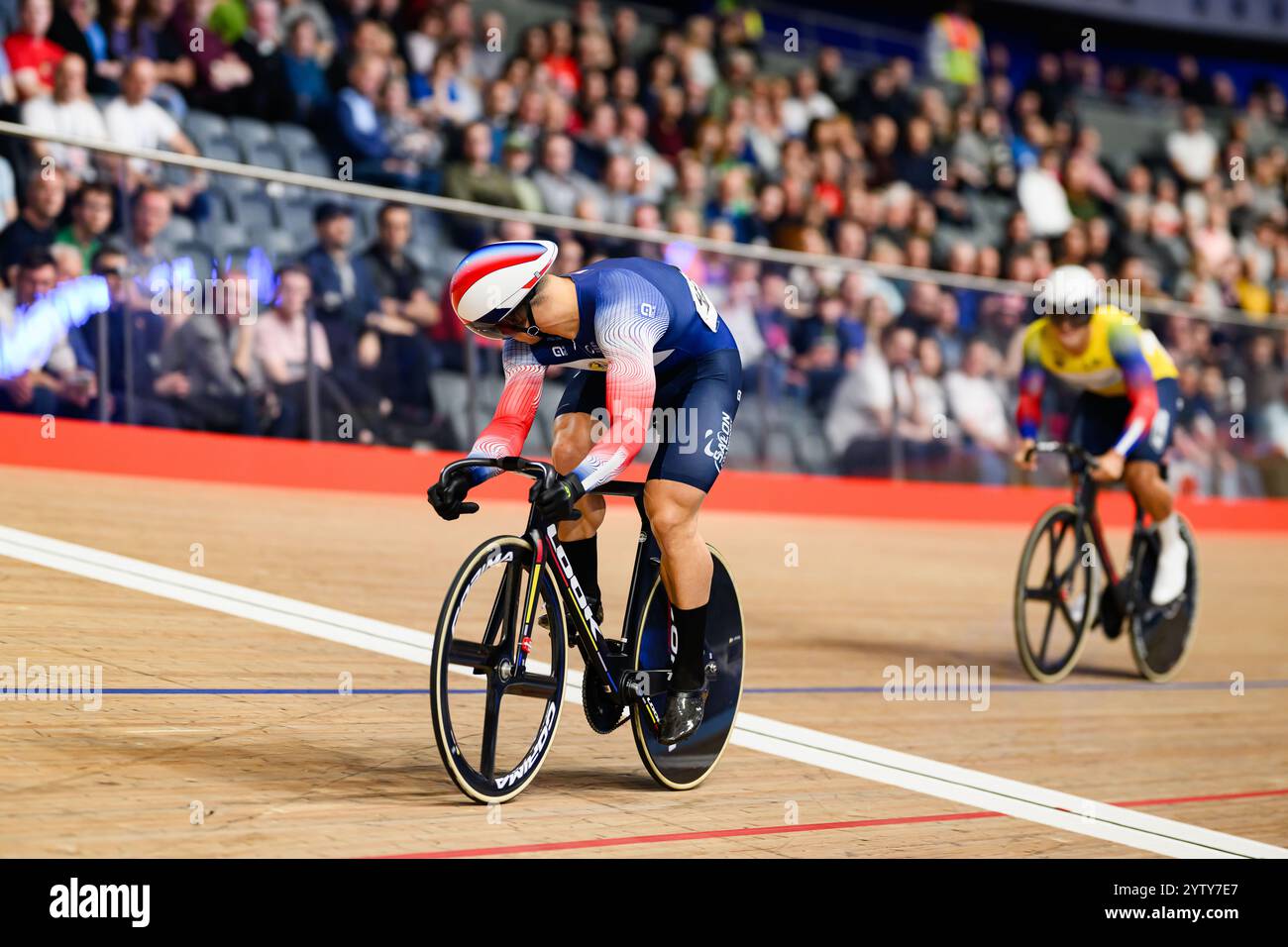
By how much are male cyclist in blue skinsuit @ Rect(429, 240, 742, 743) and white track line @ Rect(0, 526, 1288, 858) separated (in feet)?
2.40

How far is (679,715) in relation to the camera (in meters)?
3.83

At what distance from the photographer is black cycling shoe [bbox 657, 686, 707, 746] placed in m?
3.82

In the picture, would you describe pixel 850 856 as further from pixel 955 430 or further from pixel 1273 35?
pixel 1273 35

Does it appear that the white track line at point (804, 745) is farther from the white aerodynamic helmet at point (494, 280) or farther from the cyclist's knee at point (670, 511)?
the white aerodynamic helmet at point (494, 280)

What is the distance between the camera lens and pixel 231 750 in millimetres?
3709

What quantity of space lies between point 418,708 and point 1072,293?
2.93 metres

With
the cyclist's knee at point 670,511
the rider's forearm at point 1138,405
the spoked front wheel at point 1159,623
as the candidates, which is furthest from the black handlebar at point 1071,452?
the cyclist's knee at point 670,511

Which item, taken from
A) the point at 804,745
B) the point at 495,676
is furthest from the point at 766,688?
the point at 495,676

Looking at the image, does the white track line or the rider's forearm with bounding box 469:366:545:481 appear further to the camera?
the white track line

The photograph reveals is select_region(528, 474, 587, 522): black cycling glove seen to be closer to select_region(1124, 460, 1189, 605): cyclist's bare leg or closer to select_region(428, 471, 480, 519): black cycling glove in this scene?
select_region(428, 471, 480, 519): black cycling glove

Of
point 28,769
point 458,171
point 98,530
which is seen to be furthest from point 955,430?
point 28,769

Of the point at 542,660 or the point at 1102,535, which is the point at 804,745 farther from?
the point at 1102,535

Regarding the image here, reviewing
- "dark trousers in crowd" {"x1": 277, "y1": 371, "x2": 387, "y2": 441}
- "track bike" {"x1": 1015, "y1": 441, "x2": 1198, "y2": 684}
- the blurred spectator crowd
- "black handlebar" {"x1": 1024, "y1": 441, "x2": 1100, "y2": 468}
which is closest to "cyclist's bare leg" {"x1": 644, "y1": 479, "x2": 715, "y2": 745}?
"track bike" {"x1": 1015, "y1": 441, "x2": 1198, "y2": 684}
